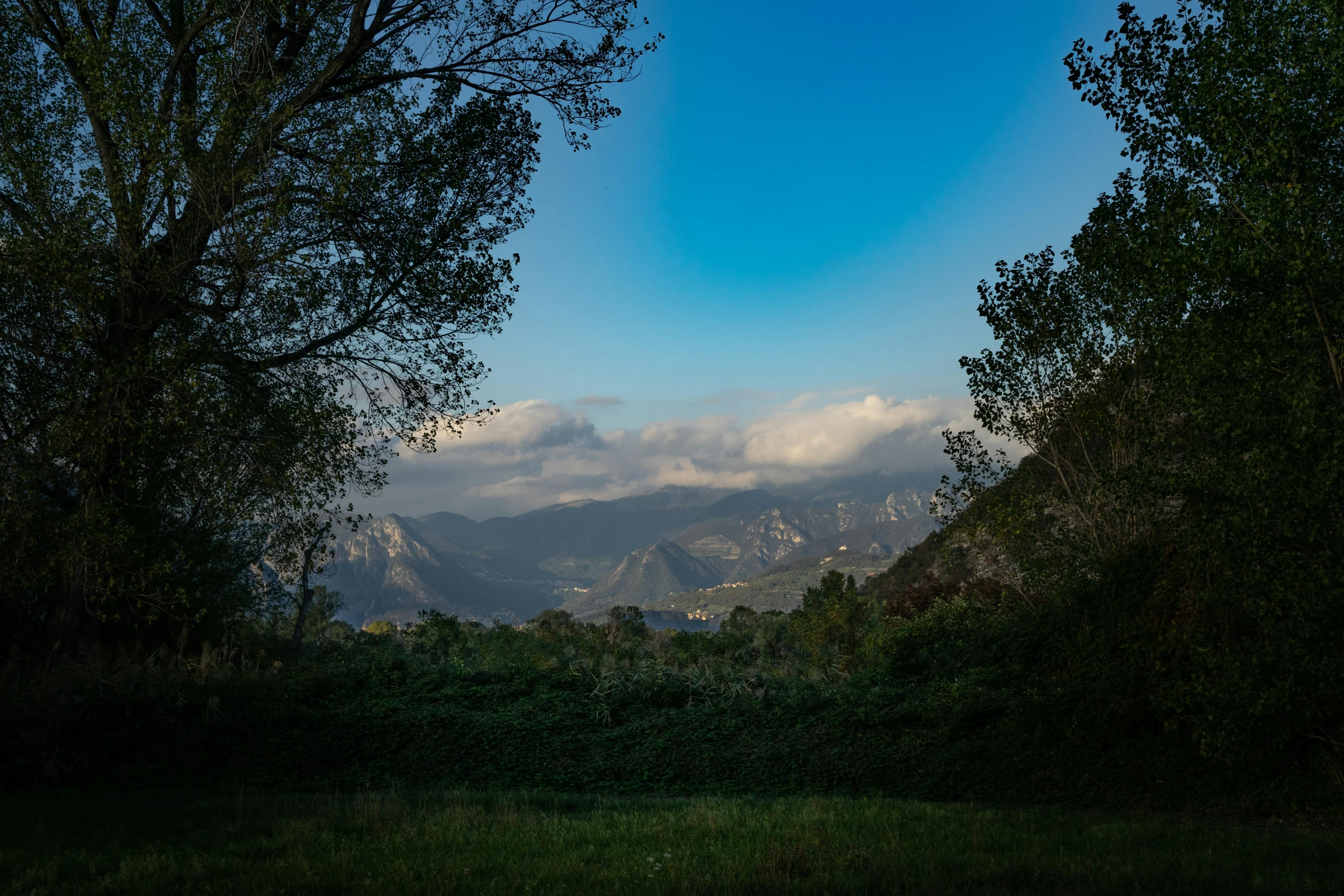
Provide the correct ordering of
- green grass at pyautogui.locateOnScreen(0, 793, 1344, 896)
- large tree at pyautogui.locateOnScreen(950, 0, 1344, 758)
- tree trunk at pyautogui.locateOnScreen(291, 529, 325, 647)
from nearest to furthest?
green grass at pyautogui.locateOnScreen(0, 793, 1344, 896), large tree at pyautogui.locateOnScreen(950, 0, 1344, 758), tree trunk at pyautogui.locateOnScreen(291, 529, 325, 647)

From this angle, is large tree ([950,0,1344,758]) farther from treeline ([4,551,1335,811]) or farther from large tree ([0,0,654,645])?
large tree ([0,0,654,645])

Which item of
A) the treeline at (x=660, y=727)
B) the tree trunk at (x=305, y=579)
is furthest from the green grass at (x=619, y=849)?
the tree trunk at (x=305, y=579)

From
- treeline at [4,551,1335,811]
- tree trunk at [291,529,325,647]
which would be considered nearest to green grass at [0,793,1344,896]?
treeline at [4,551,1335,811]

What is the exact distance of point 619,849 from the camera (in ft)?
21.5

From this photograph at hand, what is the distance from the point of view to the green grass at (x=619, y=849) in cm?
561

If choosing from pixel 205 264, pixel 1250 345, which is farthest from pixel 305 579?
pixel 1250 345

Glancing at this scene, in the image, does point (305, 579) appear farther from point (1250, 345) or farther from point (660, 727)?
point (1250, 345)

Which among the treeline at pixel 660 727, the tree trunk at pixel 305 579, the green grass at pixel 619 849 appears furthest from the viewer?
the tree trunk at pixel 305 579

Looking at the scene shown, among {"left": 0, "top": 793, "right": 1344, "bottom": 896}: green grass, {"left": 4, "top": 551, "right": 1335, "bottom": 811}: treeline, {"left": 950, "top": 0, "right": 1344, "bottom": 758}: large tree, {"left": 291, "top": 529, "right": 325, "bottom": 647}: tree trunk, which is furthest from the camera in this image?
{"left": 291, "top": 529, "right": 325, "bottom": 647}: tree trunk

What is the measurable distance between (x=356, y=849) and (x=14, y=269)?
8592mm

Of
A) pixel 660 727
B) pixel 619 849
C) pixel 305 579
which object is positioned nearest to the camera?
pixel 619 849

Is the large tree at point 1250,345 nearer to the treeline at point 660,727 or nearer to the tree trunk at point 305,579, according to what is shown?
the treeline at point 660,727

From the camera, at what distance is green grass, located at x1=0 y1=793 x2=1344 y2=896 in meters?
5.61

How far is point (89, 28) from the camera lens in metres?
11.9
